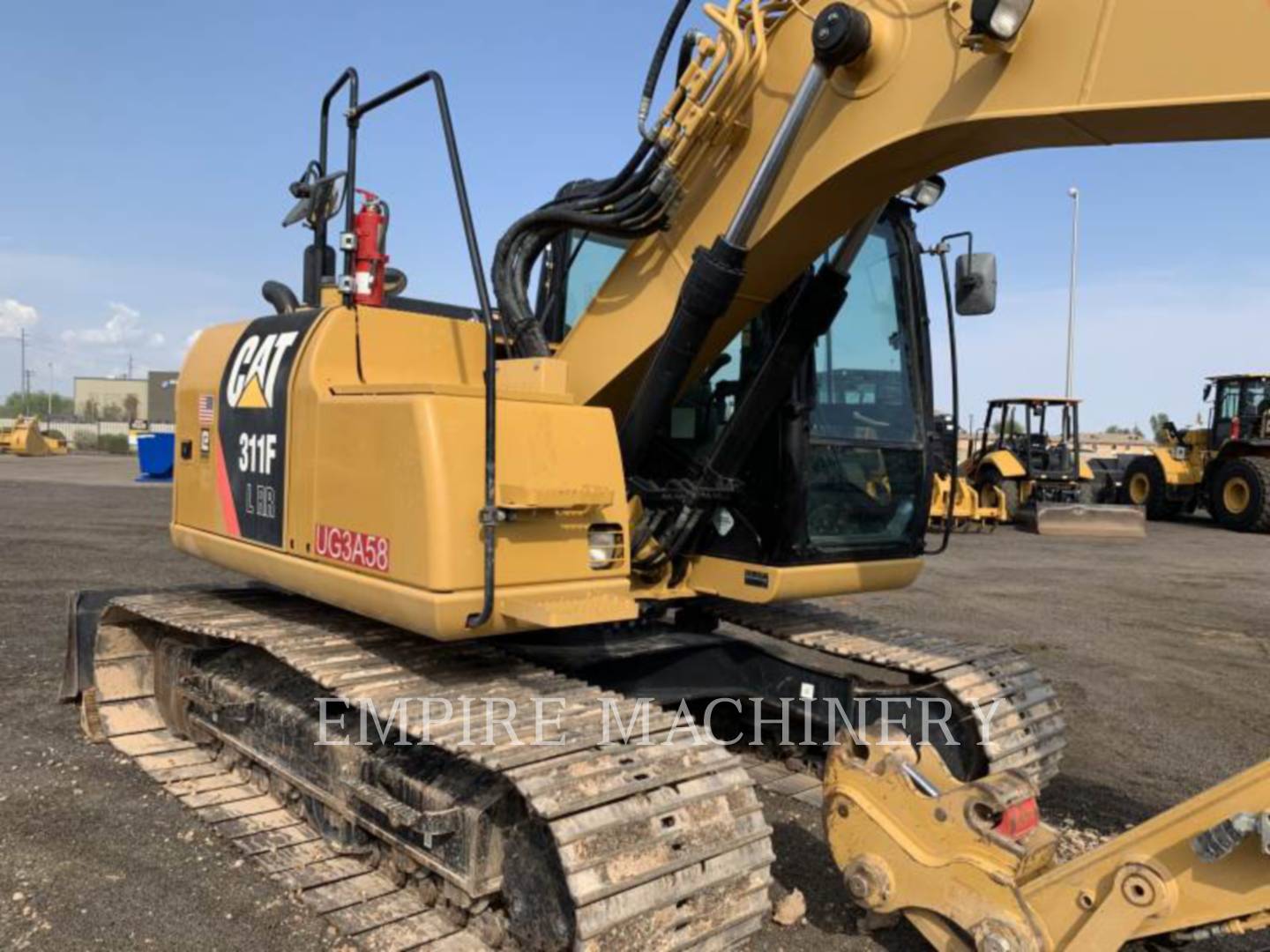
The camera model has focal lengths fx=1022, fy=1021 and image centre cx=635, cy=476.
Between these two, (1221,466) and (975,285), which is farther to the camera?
(1221,466)

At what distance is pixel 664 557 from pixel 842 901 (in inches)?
57.0

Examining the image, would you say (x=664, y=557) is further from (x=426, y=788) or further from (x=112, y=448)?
(x=112, y=448)

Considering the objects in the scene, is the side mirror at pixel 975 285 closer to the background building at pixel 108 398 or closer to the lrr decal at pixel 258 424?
the lrr decal at pixel 258 424

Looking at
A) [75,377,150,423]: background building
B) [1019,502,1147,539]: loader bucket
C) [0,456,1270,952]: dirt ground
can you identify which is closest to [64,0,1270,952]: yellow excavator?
[0,456,1270,952]: dirt ground

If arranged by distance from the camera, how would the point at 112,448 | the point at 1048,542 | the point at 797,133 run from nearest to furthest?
the point at 797,133 < the point at 1048,542 < the point at 112,448

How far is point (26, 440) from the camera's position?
3903 centimetres

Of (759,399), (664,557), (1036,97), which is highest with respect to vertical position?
(1036,97)

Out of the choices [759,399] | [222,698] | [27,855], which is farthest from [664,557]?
[27,855]

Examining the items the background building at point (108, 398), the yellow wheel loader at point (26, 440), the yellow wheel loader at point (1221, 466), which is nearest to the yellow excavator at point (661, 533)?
the yellow wheel loader at point (1221, 466)

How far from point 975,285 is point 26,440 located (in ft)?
140

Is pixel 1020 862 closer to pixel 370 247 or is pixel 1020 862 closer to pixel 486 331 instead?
pixel 486 331

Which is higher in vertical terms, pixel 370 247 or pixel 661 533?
pixel 370 247

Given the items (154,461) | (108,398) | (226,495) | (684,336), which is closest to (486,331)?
(684,336)

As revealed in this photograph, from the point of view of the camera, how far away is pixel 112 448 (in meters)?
51.4
